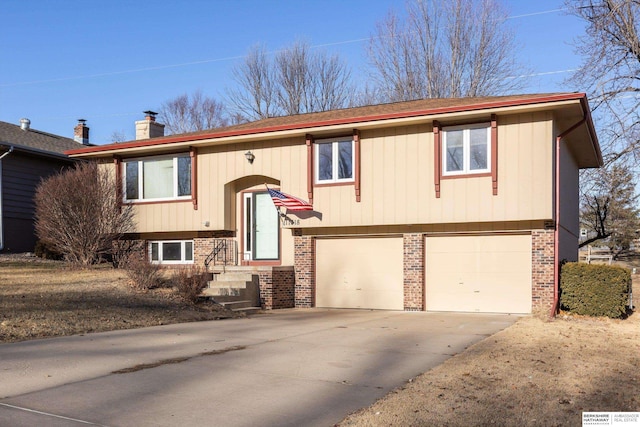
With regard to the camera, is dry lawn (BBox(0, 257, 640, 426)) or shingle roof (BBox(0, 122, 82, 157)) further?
shingle roof (BBox(0, 122, 82, 157))

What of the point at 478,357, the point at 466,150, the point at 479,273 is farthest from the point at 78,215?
the point at 478,357

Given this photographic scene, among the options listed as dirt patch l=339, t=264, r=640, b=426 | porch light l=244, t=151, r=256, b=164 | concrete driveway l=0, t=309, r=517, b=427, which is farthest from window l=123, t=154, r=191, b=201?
dirt patch l=339, t=264, r=640, b=426

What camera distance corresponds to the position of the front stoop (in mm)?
15305

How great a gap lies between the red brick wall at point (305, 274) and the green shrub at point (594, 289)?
6.46m

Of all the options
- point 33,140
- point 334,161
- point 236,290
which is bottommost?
point 236,290

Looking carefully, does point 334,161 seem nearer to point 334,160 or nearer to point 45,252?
point 334,160

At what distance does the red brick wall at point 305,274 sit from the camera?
57.1 ft

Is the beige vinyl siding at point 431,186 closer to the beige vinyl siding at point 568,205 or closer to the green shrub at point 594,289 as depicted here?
the green shrub at point 594,289

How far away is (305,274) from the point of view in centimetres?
1744

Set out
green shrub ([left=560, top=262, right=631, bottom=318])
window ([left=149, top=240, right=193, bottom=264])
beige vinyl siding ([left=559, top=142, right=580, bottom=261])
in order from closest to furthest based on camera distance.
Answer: green shrub ([left=560, top=262, right=631, bottom=318])
beige vinyl siding ([left=559, top=142, right=580, bottom=261])
window ([left=149, top=240, right=193, bottom=264])

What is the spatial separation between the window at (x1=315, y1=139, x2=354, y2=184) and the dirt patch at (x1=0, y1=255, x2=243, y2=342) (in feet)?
15.6

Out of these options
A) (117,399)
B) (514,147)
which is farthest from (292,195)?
(117,399)

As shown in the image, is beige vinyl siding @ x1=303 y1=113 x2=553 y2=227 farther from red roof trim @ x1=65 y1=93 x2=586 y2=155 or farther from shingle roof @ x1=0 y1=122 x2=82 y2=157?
shingle roof @ x1=0 y1=122 x2=82 y2=157

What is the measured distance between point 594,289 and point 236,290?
8337mm
